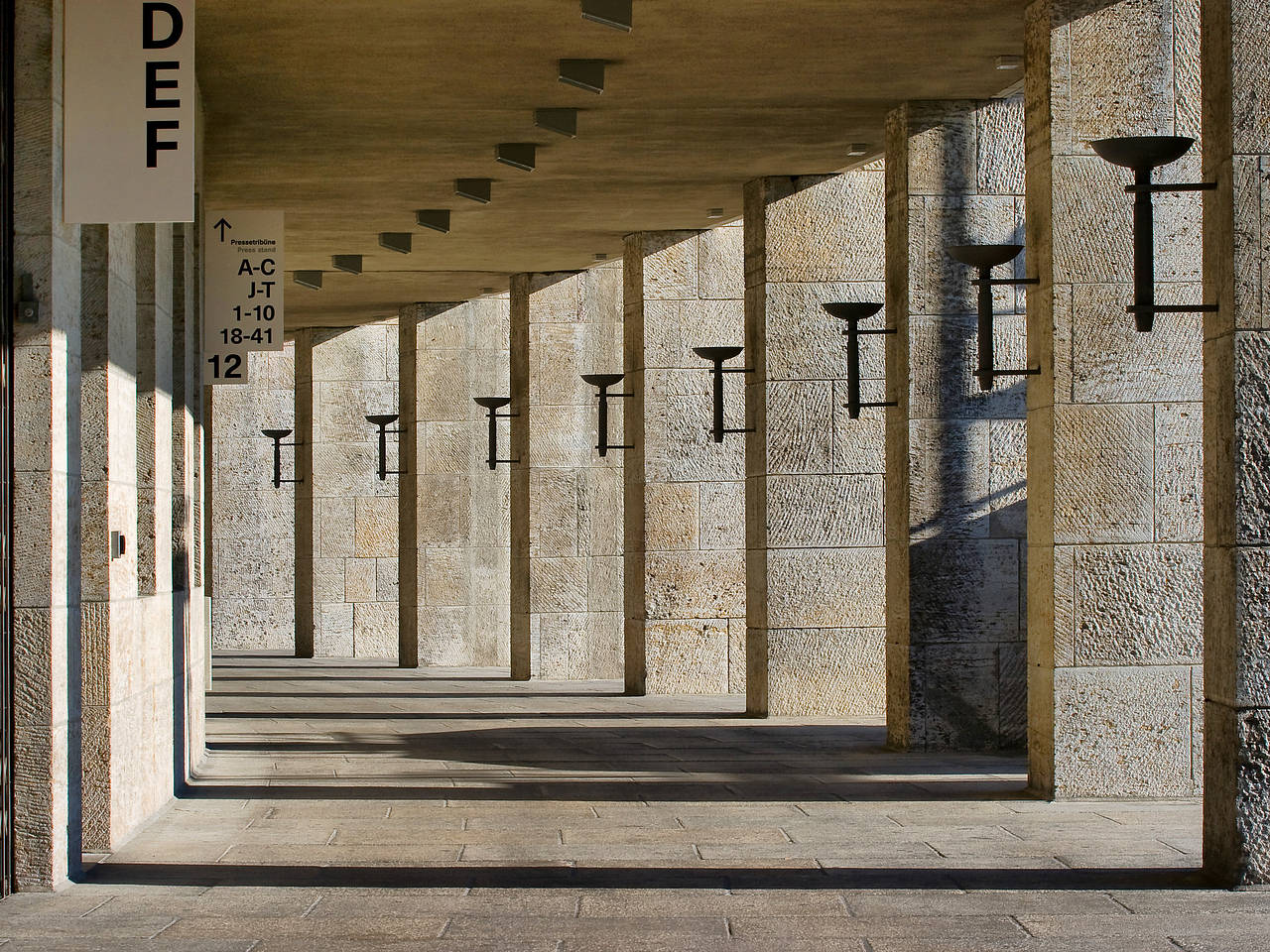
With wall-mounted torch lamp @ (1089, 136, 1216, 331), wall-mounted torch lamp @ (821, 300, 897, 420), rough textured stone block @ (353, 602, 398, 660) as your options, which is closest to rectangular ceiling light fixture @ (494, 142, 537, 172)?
wall-mounted torch lamp @ (821, 300, 897, 420)

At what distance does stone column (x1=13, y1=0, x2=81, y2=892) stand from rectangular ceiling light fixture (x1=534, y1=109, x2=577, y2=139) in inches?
214

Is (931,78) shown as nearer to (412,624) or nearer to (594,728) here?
(594,728)

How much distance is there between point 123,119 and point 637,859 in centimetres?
393

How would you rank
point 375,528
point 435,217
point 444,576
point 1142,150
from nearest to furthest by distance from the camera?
point 1142,150
point 435,217
point 444,576
point 375,528

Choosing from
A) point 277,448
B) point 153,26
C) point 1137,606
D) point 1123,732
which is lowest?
point 1123,732

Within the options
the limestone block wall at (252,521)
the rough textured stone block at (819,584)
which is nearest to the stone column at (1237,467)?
the rough textured stone block at (819,584)

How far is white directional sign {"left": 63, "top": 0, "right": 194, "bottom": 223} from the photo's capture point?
7.29 metres

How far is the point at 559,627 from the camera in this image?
65.1ft

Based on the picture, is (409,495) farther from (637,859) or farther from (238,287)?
(637,859)

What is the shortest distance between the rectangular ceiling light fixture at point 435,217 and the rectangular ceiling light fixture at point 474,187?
4.40 ft

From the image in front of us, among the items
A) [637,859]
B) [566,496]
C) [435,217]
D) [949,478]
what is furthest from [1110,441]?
[566,496]

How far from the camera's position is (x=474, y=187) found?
1498 cm

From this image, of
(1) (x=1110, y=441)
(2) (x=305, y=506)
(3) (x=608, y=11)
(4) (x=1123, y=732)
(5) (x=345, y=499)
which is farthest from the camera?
(5) (x=345, y=499)

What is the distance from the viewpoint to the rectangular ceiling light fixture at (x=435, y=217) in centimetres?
1641
